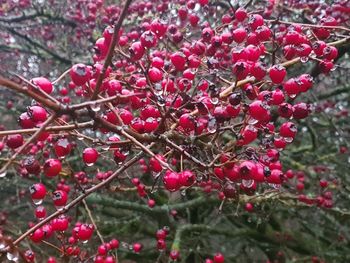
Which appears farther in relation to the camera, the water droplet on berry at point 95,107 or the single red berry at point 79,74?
the single red berry at point 79,74

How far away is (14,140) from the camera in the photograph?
6.11ft

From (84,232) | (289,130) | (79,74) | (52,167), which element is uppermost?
(79,74)

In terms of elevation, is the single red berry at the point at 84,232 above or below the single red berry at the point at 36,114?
below

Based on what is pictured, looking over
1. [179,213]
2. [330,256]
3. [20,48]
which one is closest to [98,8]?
[20,48]

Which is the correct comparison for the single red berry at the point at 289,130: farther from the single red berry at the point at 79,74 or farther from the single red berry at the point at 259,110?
the single red berry at the point at 79,74

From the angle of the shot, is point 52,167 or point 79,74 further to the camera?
point 52,167

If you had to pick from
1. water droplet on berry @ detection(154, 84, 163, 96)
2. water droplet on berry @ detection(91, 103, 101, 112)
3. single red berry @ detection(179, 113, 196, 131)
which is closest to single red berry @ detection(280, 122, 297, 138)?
single red berry @ detection(179, 113, 196, 131)

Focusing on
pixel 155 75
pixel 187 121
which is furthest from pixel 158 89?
pixel 187 121

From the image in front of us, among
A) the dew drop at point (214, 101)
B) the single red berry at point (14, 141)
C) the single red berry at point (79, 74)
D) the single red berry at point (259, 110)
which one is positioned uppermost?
the single red berry at point (79, 74)

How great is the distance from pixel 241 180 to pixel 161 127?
385 mm

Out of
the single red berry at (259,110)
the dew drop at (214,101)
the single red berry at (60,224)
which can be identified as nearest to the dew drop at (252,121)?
the single red berry at (259,110)

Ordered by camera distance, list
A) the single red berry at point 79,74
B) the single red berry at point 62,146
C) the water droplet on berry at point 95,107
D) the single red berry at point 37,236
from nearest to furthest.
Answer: the water droplet on berry at point 95,107, the single red berry at point 79,74, the single red berry at point 62,146, the single red berry at point 37,236

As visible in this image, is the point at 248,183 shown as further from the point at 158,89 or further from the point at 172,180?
the point at 158,89

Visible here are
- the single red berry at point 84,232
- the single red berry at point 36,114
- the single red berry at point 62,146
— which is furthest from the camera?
the single red berry at point 84,232
